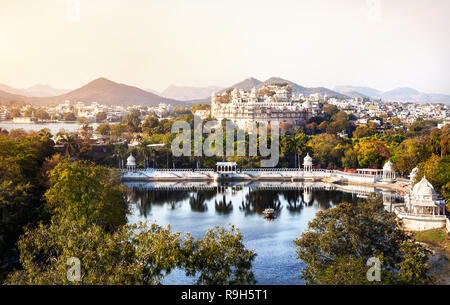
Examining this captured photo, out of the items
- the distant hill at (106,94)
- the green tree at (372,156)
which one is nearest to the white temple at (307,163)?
the green tree at (372,156)

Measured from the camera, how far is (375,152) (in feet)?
95.2

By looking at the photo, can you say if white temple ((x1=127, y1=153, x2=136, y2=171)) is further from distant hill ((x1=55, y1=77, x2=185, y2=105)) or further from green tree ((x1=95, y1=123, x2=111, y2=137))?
distant hill ((x1=55, y1=77, x2=185, y2=105))

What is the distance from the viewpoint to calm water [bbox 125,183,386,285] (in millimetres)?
12297

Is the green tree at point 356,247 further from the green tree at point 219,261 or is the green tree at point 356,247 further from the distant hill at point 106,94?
the distant hill at point 106,94

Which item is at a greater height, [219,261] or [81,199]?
[81,199]

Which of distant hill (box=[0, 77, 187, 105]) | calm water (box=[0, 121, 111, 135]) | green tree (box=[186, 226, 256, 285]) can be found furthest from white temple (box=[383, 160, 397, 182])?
distant hill (box=[0, 77, 187, 105])

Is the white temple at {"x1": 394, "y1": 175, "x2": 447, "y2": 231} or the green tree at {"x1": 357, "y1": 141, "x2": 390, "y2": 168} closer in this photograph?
the white temple at {"x1": 394, "y1": 175, "x2": 447, "y2": 231}

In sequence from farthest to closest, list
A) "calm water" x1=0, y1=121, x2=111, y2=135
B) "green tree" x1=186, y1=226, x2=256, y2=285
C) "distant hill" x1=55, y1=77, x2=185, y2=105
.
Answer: "distant hill" x1=55, y1=77, x2=185, y2=105 < "calm water" x1=0, y1=121, x2=111, y2=135 < "green tree" x1=186, y1=226, x2=256, y2=285

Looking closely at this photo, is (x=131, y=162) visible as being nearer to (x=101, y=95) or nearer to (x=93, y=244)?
(x=93, y=244)

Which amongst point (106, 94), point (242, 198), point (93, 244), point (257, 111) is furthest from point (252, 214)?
point (106, 94)

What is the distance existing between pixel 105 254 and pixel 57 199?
476 centimetres

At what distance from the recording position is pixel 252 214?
1898cm

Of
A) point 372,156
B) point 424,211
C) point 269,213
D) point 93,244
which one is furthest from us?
point 372,156
